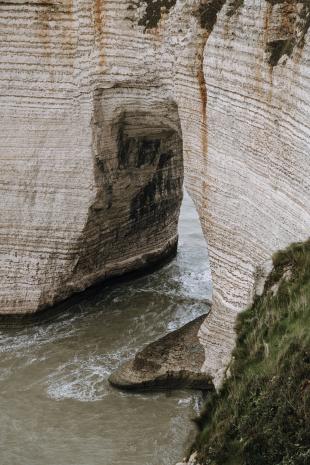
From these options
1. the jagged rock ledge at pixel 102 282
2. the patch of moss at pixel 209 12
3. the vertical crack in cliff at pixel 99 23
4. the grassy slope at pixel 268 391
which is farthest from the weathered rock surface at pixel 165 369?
the patch of moss at pixel 209 12

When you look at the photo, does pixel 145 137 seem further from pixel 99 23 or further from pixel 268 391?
pixel 268 391

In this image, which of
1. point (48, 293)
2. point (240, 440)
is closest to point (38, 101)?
point (48, 293)

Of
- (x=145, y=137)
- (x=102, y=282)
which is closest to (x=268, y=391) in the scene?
(x=145, y=137)

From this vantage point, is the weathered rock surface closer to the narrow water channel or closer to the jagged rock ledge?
the narrow water channel

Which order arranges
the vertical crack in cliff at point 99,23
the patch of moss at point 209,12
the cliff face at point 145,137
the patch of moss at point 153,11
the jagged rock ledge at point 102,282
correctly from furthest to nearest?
the jagged rock ledge at point 102,282
the vertical crack in cliff at point 99,23
the patch of moss at point 153,11
the patch of moss at point 209,12
the cliff face at point 145,137

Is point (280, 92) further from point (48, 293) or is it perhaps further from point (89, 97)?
point (48, 293)

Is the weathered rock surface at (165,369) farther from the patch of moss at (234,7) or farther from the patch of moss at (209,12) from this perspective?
the patch of moss at (234,7)

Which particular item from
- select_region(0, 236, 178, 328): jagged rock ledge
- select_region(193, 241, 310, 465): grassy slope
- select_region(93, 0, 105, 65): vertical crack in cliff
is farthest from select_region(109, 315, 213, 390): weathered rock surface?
select_region(93, 0, 105, 65): vertical crack in cliff
